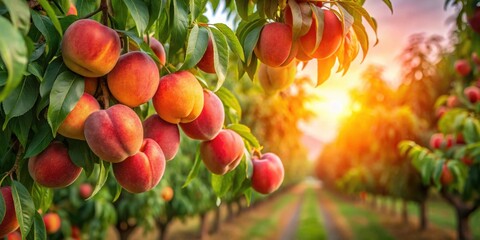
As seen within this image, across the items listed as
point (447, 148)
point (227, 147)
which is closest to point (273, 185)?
point (227, 147)

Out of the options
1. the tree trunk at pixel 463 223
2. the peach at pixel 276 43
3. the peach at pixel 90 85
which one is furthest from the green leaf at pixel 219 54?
the tree trunk at pixel 463 223

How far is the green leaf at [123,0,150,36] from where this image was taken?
78 centimetres

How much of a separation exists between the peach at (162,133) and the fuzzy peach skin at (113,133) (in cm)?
9

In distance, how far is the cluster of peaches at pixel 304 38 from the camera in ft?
2.91

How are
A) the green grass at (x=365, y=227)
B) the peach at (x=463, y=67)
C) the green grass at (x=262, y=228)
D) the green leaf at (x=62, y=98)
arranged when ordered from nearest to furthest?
the green leaf at (x=62, y=98) < the peach at (x=463, y=67) < the green grass at (x=365, y=227) < the green grass at (x=262, y=228)

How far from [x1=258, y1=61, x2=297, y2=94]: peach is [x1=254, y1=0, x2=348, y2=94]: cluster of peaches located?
19cm

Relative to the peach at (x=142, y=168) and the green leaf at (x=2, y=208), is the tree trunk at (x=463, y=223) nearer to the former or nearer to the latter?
the peach at (x=142, y=168)

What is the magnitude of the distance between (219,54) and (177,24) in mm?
112

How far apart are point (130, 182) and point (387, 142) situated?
23.9ft

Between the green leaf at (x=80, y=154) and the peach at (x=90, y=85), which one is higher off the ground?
the peach at (x=90, y=85)

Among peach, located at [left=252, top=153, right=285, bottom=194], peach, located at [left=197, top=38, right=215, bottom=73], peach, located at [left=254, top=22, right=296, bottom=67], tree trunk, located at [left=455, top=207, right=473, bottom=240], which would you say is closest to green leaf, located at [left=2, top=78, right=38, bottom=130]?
peach, located at [left=197, top=38, right=215, bottom=73]

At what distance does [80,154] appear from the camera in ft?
2.81

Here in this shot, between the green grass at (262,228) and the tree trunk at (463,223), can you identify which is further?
the green grass at (262,228)

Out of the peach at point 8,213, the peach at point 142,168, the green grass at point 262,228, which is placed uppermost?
the peach at point 142,168
